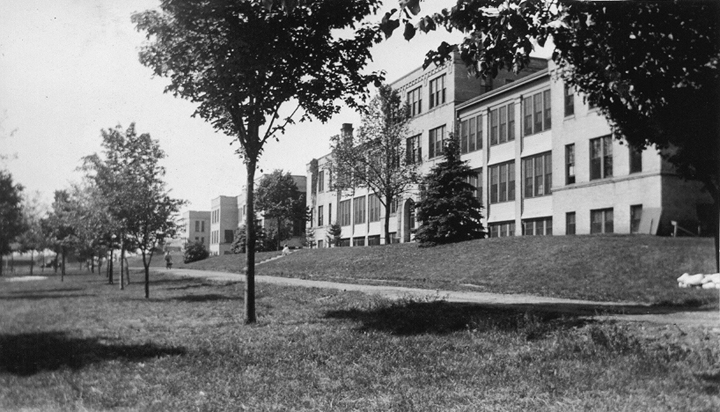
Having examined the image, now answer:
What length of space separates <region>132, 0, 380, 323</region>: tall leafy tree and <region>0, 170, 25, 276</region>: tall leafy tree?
10.3ft

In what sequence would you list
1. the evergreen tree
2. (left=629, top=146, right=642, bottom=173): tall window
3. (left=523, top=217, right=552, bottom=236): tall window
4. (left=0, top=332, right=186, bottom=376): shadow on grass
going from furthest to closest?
1. (left=523, top=217, right=552, bottom=236): tall window
2. the evergreen tree
3. (left=629, top=146, right=642, bottom=173): tall window
4. (left=0, top=332, right=186, bottom=376): shadow on grass

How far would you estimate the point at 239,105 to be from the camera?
10766 millimetres

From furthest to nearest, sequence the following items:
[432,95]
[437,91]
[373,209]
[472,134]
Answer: [373,209], [432,95], [437,91], [472,134]

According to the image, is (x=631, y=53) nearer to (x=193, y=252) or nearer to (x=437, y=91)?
(x=437, y=91)

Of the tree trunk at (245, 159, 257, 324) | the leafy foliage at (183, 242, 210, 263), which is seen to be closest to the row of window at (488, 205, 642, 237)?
the tree trunk at (245, 159, 257, 324)

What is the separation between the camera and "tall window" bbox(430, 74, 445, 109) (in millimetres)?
40781

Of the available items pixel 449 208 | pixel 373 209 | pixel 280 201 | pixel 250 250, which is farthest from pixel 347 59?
pixel 280 201

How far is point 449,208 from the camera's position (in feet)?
94.8

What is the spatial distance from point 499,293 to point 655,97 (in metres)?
6.49

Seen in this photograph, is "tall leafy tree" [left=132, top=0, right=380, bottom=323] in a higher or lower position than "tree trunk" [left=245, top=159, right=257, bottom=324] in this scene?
higher

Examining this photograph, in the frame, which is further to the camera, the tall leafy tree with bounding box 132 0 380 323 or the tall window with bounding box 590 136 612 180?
the tall window with bounding box 590 136 612 180

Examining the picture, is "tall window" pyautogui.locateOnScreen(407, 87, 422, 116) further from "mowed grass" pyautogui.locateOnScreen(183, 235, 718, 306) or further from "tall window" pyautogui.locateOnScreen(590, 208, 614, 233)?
"tall window" pyautogui.locateOnScreen(590, 208, 614, 233)

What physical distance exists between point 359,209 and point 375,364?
45.2 metres

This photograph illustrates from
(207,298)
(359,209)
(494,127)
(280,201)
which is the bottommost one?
(207,298)
